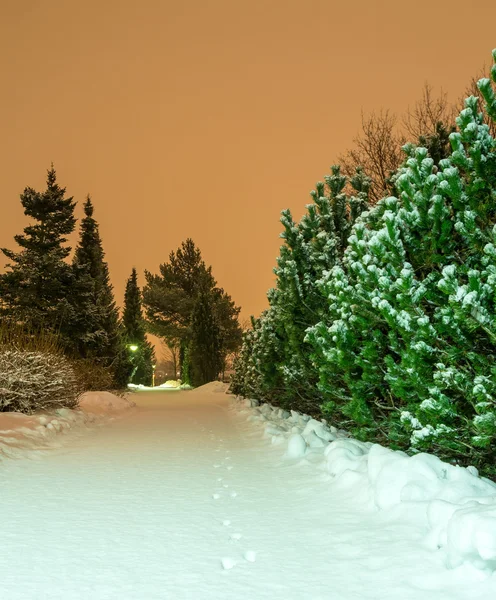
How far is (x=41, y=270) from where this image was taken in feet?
73.4

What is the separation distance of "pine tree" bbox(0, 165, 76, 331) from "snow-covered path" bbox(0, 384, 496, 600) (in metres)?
16.2

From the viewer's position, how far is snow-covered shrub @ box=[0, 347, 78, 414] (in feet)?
36.4

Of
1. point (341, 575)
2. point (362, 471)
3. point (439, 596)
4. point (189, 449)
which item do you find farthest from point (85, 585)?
point (189, 449)

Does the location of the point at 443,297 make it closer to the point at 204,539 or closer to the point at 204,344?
the point at 204,539

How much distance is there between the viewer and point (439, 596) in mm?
2824

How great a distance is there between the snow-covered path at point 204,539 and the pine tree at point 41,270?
16.2 metres

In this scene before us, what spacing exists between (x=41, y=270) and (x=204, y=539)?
67.2ft

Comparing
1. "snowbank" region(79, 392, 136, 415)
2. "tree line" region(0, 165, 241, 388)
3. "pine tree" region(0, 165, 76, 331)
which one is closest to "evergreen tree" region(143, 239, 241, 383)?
"tree line" region(0, 165, 241, 388)

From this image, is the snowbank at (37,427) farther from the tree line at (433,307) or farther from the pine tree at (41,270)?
the pine tree at (41,270)

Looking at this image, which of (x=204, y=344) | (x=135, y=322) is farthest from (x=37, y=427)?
(x=135, y=322)

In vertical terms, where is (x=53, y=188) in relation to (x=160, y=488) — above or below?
above

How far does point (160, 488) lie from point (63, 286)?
18.7m

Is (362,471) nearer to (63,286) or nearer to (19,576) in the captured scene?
(19,576)

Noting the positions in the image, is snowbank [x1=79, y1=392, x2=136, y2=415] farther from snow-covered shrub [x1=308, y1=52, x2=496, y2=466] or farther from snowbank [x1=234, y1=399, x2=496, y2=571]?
snow-covered shrub [x1=308, y1=52, x2=496, y2=466]
